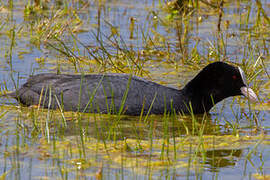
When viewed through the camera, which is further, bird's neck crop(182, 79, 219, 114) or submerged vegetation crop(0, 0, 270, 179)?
bird's neck crop(182, 79, 219, 114)

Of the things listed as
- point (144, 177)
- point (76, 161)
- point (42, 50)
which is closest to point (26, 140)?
point (76, 161)

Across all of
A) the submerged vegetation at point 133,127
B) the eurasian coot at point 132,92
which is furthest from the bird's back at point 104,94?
the submerged vegetation at point 133,127

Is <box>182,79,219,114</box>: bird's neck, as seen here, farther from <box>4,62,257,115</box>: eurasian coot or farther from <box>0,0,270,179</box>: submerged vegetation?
<box>0,0,270,179</box>: submerged vegetation

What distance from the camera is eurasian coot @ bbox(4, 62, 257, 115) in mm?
5867

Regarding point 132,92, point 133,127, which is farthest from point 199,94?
point 133,127

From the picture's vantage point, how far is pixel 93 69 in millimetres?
7273

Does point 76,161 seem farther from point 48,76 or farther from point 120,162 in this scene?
point 48,76

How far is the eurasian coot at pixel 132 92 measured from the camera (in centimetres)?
587

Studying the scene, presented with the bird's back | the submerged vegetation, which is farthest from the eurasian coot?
the submerged vegetation

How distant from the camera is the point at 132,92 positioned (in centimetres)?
587

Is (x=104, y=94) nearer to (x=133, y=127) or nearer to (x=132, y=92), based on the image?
(x=132, y=92)

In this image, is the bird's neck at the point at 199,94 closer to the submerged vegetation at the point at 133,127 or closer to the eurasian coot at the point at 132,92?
the eurasian coot at the point at 132,92

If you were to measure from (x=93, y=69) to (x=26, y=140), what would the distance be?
8.44 ft

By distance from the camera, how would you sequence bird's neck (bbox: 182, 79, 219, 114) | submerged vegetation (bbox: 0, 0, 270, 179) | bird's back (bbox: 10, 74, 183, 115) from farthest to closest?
1. bird's neck (bbox: 182, 79, 219, 114)
2. bird's back (bbox: 10, 74, 183, 115)
3. submerged vegetation (bbox: 0, 0, 270, 179)
